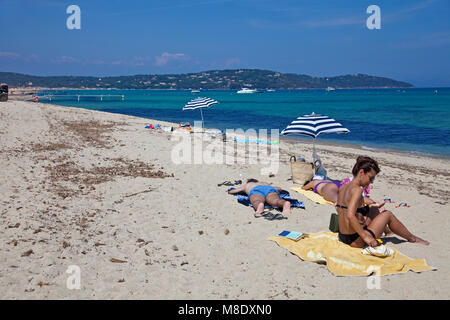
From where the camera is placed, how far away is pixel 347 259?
470 centimetres

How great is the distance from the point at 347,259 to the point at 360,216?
0.64 metres

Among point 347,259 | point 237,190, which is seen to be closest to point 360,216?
point 347,259

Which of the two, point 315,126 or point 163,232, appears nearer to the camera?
point 163,232

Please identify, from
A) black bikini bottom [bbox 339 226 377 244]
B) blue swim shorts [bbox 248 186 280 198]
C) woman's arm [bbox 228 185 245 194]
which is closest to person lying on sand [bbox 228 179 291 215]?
blue swim shorts [bbox 248 186 280 198]

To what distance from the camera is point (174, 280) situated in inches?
174

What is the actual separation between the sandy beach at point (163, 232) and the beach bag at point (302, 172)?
1.62ft

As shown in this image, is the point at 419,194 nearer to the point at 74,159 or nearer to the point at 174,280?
the point at 174,280

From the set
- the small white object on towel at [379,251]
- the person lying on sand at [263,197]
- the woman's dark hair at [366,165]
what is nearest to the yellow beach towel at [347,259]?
the small white object on towel at [379,251]

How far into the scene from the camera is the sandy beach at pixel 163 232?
4.20m

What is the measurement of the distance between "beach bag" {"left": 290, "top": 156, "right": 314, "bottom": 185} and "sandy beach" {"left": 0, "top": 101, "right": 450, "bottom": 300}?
49 centimetres

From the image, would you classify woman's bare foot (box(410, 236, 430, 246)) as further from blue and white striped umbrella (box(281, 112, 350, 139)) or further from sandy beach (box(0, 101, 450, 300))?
blue and white striped umbrella (box(281, 112, 350, 139))

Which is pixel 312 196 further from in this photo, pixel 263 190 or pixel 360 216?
pixel 360 216
